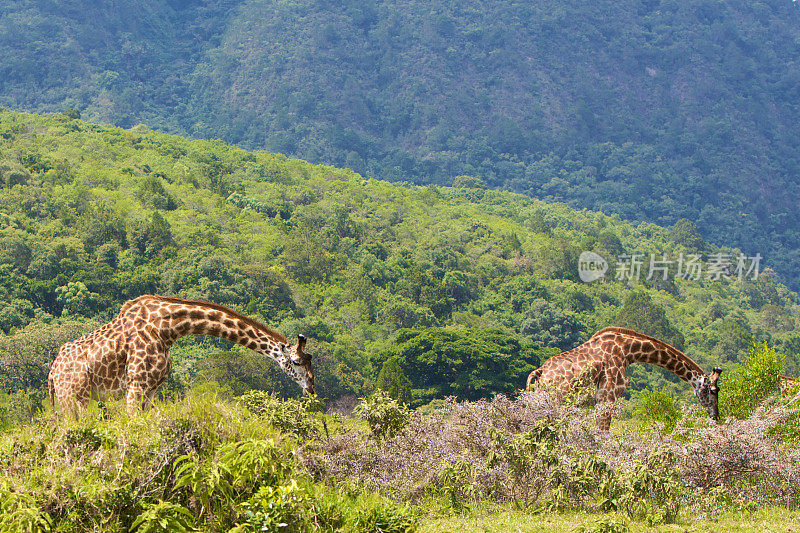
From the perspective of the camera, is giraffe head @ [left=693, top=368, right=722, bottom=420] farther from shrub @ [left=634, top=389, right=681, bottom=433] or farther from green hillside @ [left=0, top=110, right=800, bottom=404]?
green hillside @ [left=0, top=110, right=800, bottom=404]

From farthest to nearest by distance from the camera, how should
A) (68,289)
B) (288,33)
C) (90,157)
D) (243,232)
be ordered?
(288,33) < (90,157) < (243,232) < (68,289)

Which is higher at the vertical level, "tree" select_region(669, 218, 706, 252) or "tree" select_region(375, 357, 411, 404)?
"tree" select_region(375, 357, 411, 404)

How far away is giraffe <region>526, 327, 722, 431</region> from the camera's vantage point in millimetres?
15758

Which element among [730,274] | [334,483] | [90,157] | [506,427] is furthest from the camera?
[730,274]

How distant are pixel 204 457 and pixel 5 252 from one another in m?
52.4

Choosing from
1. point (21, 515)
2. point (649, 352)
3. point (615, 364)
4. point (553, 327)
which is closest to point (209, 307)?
point (21, 515)

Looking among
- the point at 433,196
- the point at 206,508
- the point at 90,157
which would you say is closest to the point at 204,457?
the point at 206,508

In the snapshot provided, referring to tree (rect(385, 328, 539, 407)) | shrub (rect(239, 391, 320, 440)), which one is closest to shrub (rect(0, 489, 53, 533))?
shrub (rect(239, 391, 320, 440))

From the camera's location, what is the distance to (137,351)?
1335cm

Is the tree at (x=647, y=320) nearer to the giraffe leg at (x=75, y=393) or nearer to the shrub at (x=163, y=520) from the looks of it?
the giraffe leg at (x=75, y=393)

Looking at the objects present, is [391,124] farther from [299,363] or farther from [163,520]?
[163,520]

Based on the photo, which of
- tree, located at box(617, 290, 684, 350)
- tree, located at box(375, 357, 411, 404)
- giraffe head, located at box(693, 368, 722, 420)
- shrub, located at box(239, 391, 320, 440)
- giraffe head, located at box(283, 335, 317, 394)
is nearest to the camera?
shrub, located at box(239, 391, 320, 440)

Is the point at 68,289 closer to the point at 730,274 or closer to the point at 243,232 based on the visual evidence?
the point at 243,232

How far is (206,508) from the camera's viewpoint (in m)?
9.51
